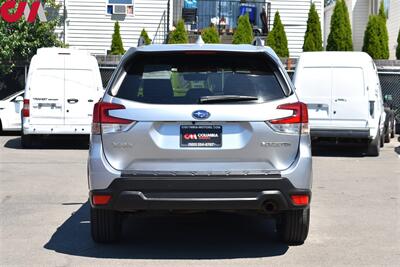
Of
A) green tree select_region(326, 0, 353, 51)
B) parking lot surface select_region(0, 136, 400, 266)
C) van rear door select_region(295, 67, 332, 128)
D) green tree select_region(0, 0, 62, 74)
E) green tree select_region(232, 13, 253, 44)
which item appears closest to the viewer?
parking lot surface select_region(0, 136, 400, 266)

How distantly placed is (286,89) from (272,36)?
20.2 m

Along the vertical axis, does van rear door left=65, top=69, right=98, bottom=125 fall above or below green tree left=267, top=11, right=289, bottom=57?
below

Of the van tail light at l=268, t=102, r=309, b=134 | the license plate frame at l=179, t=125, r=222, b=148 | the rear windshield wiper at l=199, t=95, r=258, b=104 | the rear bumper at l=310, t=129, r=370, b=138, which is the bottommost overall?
the rear bumper at l=310, t=129, r=370, b=138

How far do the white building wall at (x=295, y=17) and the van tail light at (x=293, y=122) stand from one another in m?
22.4

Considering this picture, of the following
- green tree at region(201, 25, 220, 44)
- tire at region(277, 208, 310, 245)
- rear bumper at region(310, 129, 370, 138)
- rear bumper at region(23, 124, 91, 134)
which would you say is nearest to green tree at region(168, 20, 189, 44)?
green tree at region(201, 25, 220, 44)

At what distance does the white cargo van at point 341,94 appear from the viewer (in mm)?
15211

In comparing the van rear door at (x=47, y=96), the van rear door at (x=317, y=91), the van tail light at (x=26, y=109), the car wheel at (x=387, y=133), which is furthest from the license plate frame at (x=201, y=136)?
the car wheel at (x=387, y=133)

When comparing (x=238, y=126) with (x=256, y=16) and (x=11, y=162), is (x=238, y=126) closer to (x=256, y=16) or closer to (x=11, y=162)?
(x=11, y=162)

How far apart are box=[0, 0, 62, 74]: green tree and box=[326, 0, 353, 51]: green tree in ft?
33.8

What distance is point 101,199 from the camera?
6141 millimetres

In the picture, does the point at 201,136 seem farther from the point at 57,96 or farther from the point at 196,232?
the point at 57,96

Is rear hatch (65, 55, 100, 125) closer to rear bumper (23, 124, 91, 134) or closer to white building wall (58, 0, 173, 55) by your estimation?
rear bumper (23, 124, 91, 134)

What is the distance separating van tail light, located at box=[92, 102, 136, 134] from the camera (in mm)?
6113

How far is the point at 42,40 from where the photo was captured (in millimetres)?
24172
